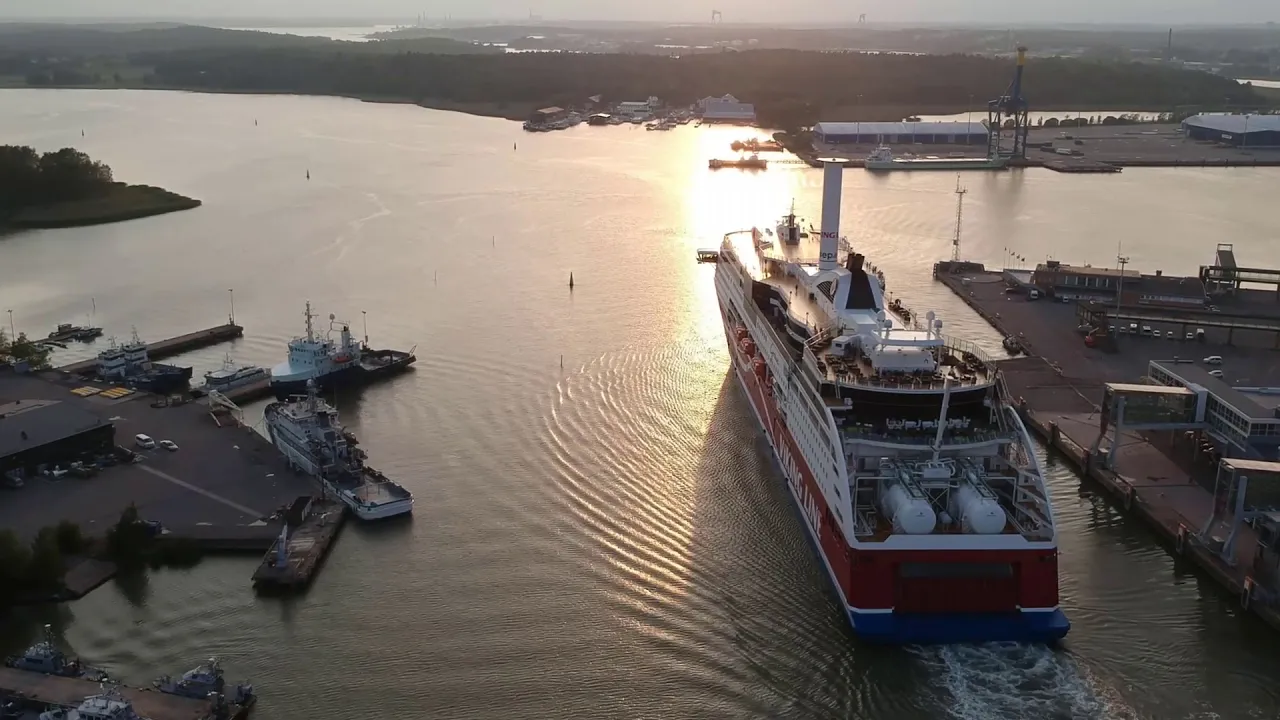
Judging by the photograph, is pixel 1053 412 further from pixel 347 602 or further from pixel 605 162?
pixel 605 162

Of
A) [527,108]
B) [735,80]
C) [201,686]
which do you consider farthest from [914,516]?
[735,80]

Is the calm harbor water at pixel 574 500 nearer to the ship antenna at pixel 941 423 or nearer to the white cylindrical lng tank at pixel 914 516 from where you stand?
the white cylindrical lng tank at pixel 914 516

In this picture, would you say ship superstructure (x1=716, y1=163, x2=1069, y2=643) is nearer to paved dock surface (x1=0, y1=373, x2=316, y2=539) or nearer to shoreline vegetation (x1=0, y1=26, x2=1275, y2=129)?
paved dock surface (x1=0, y1=373, x2=316, y2=539)

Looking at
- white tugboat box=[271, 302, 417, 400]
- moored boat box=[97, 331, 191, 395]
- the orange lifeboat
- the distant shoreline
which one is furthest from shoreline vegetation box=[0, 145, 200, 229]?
the distant shoreline

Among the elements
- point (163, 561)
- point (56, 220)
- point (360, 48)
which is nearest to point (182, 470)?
point (163, 561)

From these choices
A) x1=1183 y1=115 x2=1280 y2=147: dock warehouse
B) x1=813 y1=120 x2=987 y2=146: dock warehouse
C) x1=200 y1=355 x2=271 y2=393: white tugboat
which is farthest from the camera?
x1=1183 y1=115 x2=1280 y2=147: dock warehouse

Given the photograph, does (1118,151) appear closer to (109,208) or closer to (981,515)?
(109,208)
